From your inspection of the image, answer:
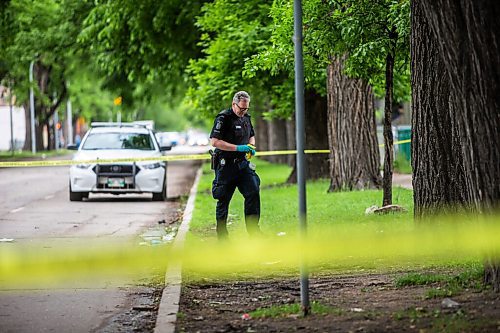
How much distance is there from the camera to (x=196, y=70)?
89.0 ft

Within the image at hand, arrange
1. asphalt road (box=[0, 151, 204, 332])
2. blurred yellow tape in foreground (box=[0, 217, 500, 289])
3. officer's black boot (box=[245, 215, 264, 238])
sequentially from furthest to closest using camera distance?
officer's black boot (box=[245, 215, 264, 238]), blurred yellow tape in foreground (box=[0, 217, 500, 289]), asphalt road (box=[0, 151, 204, 332])

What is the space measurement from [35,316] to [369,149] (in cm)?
1413

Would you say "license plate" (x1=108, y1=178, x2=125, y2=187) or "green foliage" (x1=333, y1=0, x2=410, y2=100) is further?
"license plate" (x1=108, y1=178, x2=125, y2=187)

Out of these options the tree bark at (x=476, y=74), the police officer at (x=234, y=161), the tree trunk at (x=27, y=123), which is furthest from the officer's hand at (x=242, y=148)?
the tree trunk at (x=27, y=123)

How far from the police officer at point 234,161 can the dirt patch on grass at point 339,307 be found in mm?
2857

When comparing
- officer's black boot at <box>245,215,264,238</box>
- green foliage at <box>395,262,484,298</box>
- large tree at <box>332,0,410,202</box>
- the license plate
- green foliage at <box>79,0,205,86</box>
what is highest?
green foliage at <box>79,0,205,86</box>

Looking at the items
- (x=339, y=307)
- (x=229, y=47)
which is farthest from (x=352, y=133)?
(x=339, y=307)

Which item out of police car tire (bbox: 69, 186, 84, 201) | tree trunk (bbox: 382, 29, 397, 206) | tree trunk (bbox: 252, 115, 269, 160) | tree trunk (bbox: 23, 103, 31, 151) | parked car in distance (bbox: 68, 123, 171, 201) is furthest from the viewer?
tree trunk (bbox: 23, 103, 31, 151)

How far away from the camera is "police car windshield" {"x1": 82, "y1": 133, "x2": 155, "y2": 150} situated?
24078 mm

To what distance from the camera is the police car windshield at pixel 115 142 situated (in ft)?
79.0

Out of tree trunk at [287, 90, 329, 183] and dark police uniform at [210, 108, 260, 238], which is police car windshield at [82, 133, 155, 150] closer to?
tree trunk at [287, 90, 329, 183]

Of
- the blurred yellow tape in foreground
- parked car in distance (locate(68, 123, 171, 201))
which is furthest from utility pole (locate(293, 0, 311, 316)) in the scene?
parked car in distance (locate(68, 123, 171, 201))

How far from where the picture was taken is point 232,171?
512 inches

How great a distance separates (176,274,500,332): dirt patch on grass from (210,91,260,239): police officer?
2.86m
